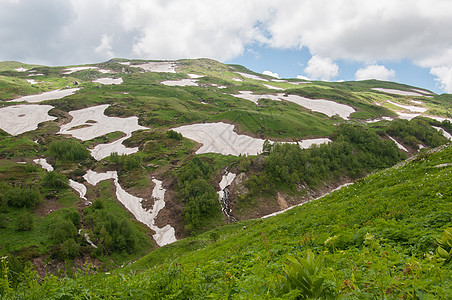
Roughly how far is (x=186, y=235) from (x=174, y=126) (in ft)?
215

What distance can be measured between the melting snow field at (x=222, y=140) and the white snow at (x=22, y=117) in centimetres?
6476

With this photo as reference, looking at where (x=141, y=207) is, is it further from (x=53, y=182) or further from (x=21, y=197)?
(x=21, y=197)

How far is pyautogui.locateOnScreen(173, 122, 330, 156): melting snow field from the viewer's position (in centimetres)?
7626

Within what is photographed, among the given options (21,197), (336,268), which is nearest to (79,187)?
(21,197)

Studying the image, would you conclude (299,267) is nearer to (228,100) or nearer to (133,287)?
(133,287)

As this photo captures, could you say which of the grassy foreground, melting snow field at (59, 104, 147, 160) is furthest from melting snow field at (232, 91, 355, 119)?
the grassy foreground

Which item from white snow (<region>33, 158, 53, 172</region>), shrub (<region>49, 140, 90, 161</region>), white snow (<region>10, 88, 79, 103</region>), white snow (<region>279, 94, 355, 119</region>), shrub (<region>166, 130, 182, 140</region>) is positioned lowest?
white snow (<region>33, 158, 53, 172</region>)

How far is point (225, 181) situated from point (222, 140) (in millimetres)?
28624

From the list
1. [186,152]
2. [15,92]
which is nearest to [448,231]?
[186,152]

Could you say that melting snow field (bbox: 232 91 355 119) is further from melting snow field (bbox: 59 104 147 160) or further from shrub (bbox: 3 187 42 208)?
Result: shrub (bbox: 3 187 42 208)

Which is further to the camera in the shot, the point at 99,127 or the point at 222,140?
the point at 99,127

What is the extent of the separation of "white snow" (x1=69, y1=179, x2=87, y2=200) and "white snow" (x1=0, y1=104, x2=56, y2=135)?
196ft

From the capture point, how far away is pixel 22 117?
100312 mm

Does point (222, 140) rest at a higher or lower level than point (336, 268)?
higher
